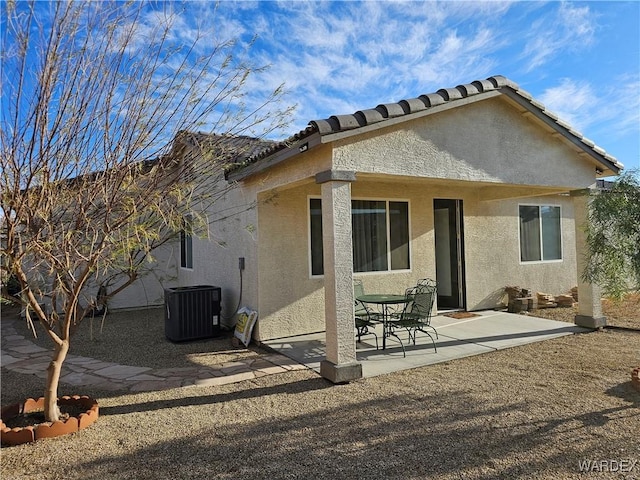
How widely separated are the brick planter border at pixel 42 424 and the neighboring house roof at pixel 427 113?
11.4 ft

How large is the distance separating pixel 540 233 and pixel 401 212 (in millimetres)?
5022

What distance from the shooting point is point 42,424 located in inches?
163

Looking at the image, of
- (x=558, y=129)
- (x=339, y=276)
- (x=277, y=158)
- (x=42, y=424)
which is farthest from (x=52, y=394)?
(x=558, y=129)

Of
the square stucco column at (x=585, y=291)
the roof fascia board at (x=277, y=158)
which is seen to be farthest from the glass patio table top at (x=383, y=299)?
the square stucco column at (x=585, y=291)

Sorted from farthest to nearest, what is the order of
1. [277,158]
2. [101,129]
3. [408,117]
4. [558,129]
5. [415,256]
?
[415,256] < [558,129] < [277,158] < [408,117] < [101,129]

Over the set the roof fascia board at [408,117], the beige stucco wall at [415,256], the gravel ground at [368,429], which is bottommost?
the gravel ground at [368,429]

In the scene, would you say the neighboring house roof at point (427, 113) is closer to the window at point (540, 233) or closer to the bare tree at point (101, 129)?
the bare tree at point (101, 129)

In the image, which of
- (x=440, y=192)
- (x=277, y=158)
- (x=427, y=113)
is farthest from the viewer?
(x=440, y=192)

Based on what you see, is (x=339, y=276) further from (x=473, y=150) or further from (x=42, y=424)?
(x=42, y=424)

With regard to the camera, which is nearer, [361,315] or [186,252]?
[361,315]

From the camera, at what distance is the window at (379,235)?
29.5ft

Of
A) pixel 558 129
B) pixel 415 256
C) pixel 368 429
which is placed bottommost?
pixel 368 429

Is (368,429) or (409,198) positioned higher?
(409,198)

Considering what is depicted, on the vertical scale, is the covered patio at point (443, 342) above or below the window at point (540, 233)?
below
